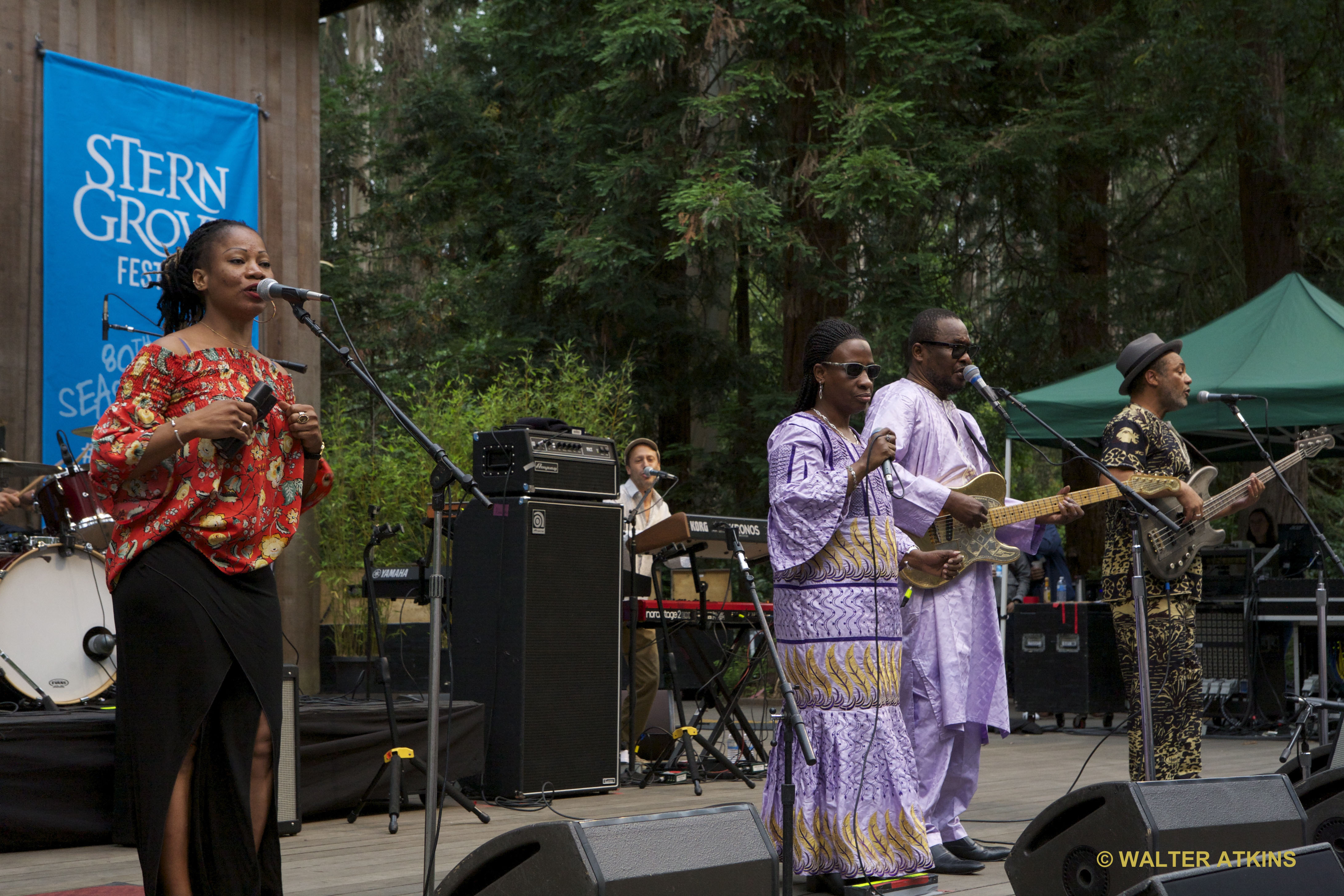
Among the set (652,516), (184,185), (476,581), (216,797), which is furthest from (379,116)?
(216,797)

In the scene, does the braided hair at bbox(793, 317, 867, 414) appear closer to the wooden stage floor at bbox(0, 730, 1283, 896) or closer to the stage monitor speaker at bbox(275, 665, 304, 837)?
the wooden stage floor at bbox(0, 730, 1283, 896)

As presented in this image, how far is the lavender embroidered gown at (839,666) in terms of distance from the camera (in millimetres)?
3891

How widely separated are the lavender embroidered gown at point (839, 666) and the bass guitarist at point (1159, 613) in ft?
3.92

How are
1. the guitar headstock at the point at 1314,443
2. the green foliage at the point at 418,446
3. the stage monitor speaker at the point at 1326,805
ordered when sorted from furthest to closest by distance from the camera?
the green foliage at the point at 418,446
the guitar headstock at the point at 1314,443
the stage monitor speaker at the point at 1326,805

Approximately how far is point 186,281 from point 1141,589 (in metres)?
3.13

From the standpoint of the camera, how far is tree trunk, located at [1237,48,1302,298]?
12.3m

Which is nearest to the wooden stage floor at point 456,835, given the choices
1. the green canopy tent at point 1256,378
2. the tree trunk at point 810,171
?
the green canopy tent at point 1256,378

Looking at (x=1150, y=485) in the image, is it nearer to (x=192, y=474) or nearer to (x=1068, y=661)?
(x=192, y=474)

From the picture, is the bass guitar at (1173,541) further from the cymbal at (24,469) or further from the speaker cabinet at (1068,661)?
the cymbal at (24,469)

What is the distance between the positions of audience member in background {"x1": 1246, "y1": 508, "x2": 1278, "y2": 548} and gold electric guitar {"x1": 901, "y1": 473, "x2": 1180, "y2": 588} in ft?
22.6

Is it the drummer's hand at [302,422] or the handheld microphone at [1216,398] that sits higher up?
the handheld microphone at [1216,398]

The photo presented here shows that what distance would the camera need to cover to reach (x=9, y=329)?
24.0 ft

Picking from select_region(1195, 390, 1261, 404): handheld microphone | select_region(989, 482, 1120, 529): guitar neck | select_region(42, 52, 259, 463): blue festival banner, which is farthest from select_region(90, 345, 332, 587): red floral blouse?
select_region(42, 52, 259, 463): blue festival banner

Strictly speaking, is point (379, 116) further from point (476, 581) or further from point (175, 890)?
point (175, 890)
